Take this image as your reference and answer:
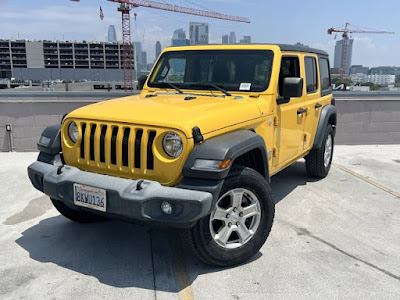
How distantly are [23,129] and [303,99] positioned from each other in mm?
5709

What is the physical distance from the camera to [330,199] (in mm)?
5250

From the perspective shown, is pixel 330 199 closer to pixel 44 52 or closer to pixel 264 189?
pixel 264 189

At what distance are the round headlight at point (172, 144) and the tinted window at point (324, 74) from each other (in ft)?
11.9

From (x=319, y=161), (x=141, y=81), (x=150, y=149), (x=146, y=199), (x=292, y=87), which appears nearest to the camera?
(x=146, y=199)

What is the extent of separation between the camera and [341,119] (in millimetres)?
8906

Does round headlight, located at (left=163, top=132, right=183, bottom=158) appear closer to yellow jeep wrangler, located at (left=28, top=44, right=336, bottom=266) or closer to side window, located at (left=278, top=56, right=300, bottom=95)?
yellow jeep wrangler, located at (left=28, top=44, right=336, bottom=266)

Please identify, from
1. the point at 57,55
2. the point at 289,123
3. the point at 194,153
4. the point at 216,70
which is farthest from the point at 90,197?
the point at 57,55

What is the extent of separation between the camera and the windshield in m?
4.16

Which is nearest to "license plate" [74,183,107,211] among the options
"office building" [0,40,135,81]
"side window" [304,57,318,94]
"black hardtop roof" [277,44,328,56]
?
"black hardtop roof" [277,44,328,56]

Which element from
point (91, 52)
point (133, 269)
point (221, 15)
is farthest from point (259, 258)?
point (91, 52)

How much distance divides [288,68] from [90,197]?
111 inches

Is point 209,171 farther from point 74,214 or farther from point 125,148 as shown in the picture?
point 74,214

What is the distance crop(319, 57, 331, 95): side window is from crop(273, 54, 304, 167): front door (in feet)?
3.84

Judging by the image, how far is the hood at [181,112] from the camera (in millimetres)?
3039
